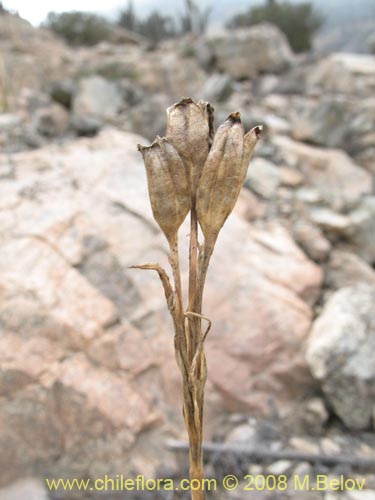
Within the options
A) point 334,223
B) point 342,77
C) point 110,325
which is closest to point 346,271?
point 334,223

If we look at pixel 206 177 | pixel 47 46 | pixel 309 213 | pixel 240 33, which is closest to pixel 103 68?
pixel 47 46

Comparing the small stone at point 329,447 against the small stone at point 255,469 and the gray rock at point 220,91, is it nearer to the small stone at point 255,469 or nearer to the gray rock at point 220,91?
the small stone at point 255,469

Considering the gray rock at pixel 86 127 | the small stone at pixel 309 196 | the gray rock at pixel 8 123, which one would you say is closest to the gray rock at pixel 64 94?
the gray rock at pixel 86 127

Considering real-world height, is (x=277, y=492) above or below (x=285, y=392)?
below

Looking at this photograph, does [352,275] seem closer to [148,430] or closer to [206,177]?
[148,430]

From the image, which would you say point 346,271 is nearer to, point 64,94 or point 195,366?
point 195,366

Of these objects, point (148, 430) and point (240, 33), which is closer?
point (148, 430)

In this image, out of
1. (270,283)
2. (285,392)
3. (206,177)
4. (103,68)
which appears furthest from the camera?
Answer: (103,68)
